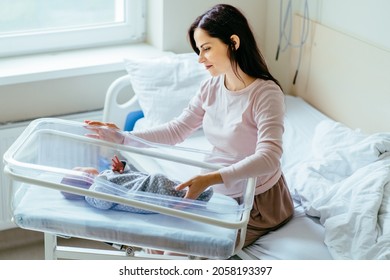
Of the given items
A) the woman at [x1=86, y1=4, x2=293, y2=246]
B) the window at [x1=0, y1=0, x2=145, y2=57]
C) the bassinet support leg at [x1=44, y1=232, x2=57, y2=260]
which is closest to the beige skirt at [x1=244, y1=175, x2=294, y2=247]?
the woman at [x1=86, y1=4, x2=293, y2=246]

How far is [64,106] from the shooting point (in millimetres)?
2979

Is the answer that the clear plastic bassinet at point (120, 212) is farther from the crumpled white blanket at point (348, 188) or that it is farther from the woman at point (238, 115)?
the crumpled white blanket at point (348, 188)

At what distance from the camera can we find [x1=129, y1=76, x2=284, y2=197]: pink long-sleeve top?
73.8 inches

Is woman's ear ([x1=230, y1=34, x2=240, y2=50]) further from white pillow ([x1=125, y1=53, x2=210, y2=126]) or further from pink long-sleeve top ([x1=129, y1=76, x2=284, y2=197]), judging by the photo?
white pillow ([x1=125, y1=53, x2=210, y2=126])

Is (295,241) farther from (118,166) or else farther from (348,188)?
(118,166)

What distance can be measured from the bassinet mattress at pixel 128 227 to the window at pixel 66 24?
A: 4.41ft

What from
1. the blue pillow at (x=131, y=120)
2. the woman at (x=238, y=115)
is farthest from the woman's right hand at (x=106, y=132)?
the blue pillow at (x=131, y=120)

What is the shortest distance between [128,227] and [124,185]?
0.13 meters

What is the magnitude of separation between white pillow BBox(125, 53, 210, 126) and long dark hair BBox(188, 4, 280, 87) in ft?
2.42

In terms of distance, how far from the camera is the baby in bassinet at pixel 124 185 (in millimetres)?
1759

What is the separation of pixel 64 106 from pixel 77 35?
0.34 meters

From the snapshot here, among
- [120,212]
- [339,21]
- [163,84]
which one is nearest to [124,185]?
[120,212]

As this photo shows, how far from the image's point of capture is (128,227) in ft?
5.80
